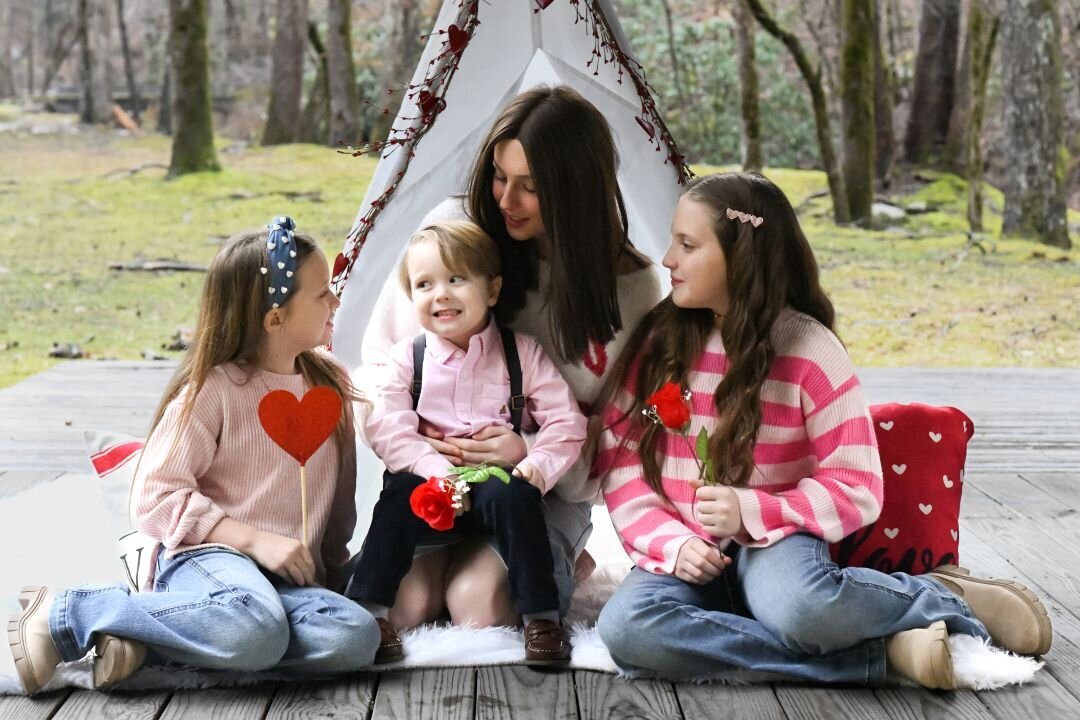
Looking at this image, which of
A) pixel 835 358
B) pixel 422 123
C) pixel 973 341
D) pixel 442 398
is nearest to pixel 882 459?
pixel 835 358

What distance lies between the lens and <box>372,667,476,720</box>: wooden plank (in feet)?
6.09

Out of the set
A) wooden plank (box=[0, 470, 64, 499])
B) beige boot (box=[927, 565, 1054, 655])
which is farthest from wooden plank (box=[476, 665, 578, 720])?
wooden plank (box=[0, 470, 64, 499])

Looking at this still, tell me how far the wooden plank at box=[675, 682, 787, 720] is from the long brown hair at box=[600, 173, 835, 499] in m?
0.33

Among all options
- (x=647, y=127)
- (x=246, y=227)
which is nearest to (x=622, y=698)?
(x=647, y=127)

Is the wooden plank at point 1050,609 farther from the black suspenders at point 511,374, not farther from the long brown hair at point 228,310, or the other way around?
the long brown hair at point 228,310

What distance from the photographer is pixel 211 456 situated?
207 cm

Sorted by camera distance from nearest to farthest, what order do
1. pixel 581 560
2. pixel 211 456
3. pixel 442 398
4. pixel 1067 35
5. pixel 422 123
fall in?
pixel 211 456 → pixel 442 398 → pixel 581 560 → pixel 422 123 → pixel 1067 35

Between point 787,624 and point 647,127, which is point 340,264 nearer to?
point 647,127

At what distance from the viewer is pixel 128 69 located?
639cm

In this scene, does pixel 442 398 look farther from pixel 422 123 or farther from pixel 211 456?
pixel 422 123

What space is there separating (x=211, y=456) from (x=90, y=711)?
422 millimetres

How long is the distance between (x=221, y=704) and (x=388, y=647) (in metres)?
0.27

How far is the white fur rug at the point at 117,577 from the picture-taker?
196 cm

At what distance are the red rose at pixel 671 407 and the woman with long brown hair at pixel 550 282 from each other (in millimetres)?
275
